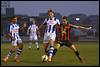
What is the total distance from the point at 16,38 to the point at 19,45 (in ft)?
1.10

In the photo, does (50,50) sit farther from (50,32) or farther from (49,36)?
(50,32)

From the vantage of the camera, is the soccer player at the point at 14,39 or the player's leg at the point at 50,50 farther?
the soccer player at the point at 14,39

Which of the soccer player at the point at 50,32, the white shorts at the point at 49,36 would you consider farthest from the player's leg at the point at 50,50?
the white shorts at the point at 49,36

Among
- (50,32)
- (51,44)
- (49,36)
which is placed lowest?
(51,44)

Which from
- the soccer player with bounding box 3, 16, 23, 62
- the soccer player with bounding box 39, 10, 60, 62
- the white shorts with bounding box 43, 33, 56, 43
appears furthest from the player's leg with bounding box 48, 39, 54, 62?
the soccer player with bounding box 3, 16, 23, 62

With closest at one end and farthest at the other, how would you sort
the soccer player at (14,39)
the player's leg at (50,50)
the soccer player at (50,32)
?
the player's leg at (50,50) < the soccer player at (50,32) < the soccer player at (14,39)

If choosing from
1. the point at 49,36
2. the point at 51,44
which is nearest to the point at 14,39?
the point at 49,36

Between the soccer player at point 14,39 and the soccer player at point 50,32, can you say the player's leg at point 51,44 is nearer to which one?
the soccer player at point 50,32

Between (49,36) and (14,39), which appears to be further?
(14,39)

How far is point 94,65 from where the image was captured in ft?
58.7

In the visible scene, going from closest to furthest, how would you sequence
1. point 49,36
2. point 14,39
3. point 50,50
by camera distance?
point 50,50 → point 49,36 → point 14,39

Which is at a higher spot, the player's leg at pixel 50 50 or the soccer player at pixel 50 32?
the soccer player at pixel 50 32

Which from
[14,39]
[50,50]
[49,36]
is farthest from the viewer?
[14,39]

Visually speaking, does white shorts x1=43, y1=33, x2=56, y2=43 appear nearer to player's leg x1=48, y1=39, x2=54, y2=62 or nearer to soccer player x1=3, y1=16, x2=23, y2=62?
player's leg x1=48, y1=39, x2=54, y2=62
